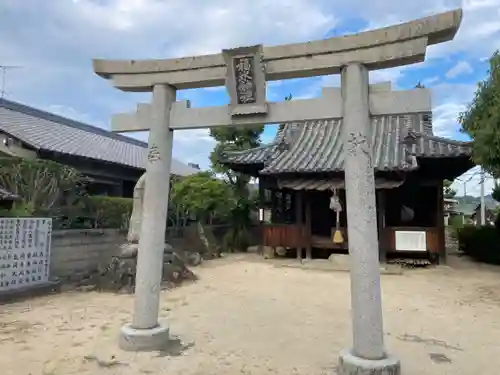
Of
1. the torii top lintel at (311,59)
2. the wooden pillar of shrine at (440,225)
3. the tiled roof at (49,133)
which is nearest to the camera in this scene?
the torii top lintel at (311,59)

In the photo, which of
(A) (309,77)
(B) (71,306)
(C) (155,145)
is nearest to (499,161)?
(A) (309,77)

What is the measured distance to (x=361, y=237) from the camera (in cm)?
416

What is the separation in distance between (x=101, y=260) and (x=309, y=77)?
8451mm

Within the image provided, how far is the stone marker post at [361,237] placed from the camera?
4.05m

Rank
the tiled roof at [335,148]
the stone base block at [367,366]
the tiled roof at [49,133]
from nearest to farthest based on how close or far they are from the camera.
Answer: the stone base block at [367,366]
the tiled roof at [335,148]
the tiled roof at [49,133]

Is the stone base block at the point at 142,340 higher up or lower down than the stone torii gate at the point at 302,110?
lower down

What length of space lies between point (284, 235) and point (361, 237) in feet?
33.6

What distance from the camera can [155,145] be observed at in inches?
204

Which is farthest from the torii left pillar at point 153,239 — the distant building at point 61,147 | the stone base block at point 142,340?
the distant building at point 61,147

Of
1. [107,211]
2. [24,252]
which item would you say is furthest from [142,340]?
[107,211]

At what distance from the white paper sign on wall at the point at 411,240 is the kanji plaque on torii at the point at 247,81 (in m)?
9.58

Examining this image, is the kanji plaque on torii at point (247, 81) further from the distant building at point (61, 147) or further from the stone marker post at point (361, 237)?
the distant building at point (61, 147)

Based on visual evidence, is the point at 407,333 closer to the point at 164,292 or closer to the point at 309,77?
the point at 309,77

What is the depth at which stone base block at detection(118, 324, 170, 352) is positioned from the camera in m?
4.81
